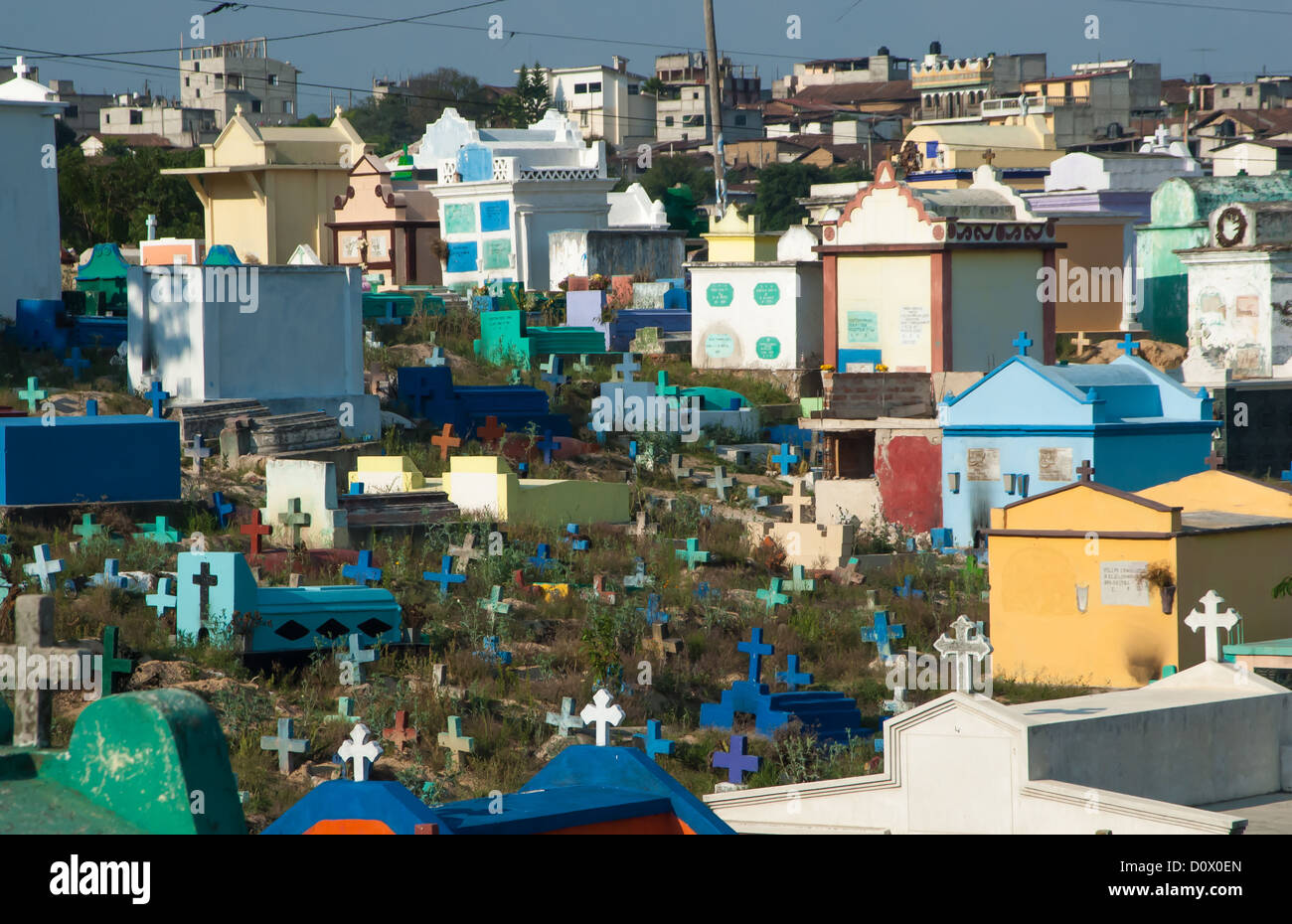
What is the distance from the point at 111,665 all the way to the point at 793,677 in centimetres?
546

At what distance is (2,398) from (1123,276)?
875 inches

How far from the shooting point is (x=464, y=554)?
17.0 m

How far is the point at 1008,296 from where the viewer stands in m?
27.0

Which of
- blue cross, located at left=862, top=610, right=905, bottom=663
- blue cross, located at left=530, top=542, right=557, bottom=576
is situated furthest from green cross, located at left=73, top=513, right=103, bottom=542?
blue cross, located at left=862, top=610, right=905, bottom=663

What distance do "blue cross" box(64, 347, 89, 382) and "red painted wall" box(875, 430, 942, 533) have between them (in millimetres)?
10375

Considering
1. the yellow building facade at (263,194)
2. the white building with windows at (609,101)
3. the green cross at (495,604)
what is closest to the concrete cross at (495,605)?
the green cross at (495,604)

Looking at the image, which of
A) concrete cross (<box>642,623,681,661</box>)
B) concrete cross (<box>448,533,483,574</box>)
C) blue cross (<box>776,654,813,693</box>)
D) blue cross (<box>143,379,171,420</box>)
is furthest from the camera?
blue cross (<box>143,379,171,420</box>)

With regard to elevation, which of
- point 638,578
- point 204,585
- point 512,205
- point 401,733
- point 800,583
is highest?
point 512,205

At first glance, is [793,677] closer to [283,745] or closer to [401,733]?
[401,733]

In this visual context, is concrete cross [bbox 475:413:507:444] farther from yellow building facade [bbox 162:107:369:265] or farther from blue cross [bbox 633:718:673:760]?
yellow building facade [bbox 162:107:369:265]

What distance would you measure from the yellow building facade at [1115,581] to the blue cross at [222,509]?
758 cm

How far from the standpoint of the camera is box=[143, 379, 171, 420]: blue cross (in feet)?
63.5

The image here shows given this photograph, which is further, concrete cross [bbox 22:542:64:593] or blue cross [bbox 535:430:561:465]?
blue cross [bbox 535:430:561:465]

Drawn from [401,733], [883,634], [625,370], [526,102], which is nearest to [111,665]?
[401,733]
